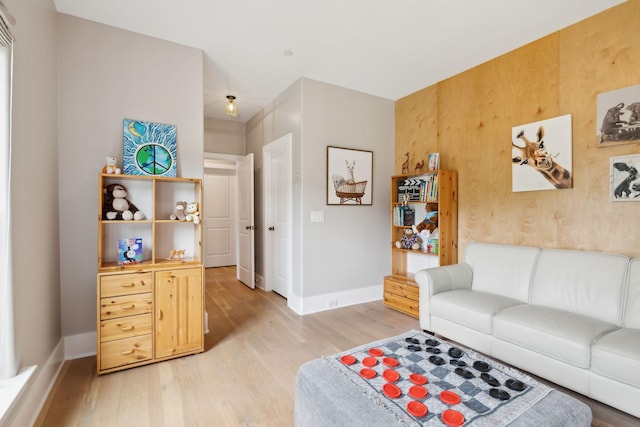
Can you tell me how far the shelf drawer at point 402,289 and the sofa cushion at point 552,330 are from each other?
113 cm

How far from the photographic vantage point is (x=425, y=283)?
2.81 meters

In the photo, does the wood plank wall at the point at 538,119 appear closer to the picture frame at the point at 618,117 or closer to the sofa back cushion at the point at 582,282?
the picture frame at the point at 618,117

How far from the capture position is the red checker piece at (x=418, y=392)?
50.0 inches

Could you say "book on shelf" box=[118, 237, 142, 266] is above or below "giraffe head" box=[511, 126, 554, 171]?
below

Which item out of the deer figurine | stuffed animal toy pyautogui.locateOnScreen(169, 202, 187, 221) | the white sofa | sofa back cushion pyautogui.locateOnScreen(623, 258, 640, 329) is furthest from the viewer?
the deer figurine

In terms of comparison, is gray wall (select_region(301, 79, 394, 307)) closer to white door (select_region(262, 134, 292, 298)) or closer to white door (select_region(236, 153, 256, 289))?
white door (select_region(262, 134, 292, 298))

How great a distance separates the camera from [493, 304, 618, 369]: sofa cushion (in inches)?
72.5

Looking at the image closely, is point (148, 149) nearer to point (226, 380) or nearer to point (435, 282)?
point (226, 380)

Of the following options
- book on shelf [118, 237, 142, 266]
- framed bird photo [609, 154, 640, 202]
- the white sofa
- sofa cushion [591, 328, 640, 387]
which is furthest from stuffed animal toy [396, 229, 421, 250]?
book on shelf [118, 237, 142, 266]

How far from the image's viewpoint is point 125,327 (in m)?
2.25

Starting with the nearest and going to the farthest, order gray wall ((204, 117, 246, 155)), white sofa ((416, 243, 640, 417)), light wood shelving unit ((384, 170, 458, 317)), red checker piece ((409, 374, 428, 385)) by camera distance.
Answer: red checker piece ((409, 374, 428, 385))
white sofa ((416, 243, 640, 417))
light wood shelving unit ((384, 170, 458, 317))
gray wall ((204, 117, 246, 155))

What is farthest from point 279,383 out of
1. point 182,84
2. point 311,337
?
point 182,84

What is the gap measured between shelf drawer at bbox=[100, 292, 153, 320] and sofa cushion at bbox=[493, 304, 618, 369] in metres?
2.68

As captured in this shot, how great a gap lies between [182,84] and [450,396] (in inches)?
124
